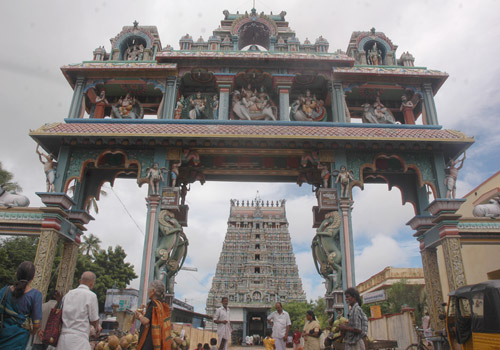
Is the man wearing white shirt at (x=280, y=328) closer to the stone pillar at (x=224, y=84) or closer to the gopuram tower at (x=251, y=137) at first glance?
the gopuram tower at (x=251, y=137)

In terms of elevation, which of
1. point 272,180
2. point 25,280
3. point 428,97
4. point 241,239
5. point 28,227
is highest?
point 241,239

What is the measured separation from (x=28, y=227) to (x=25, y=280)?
24.6 feet

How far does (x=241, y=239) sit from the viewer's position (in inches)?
2340

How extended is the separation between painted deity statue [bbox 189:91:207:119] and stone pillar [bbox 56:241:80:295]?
5808mm

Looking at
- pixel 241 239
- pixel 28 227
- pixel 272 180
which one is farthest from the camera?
pixel 241 239

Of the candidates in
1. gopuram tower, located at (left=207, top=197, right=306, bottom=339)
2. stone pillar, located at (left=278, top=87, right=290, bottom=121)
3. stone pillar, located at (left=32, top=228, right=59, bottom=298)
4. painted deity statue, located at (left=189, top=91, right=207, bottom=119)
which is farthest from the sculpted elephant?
gopuram tower, located at (left=207, top=197, right=306, bottom=339)

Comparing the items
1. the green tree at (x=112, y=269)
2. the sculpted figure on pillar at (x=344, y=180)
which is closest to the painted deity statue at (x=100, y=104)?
the sculpted figure on pillar at (x=344, y=180)

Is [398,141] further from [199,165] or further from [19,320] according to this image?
[19,320]

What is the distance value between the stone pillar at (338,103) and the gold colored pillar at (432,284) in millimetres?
5103

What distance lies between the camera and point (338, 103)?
41.9 ft

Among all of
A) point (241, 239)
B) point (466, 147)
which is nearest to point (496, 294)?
point (466, 147)

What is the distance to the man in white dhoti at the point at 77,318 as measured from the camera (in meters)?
4.16

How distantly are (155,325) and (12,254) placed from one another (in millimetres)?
27954

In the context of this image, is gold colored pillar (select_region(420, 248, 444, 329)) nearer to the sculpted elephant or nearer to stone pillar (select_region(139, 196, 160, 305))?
stone pillar (select_region(139, 196, 160, 305))
